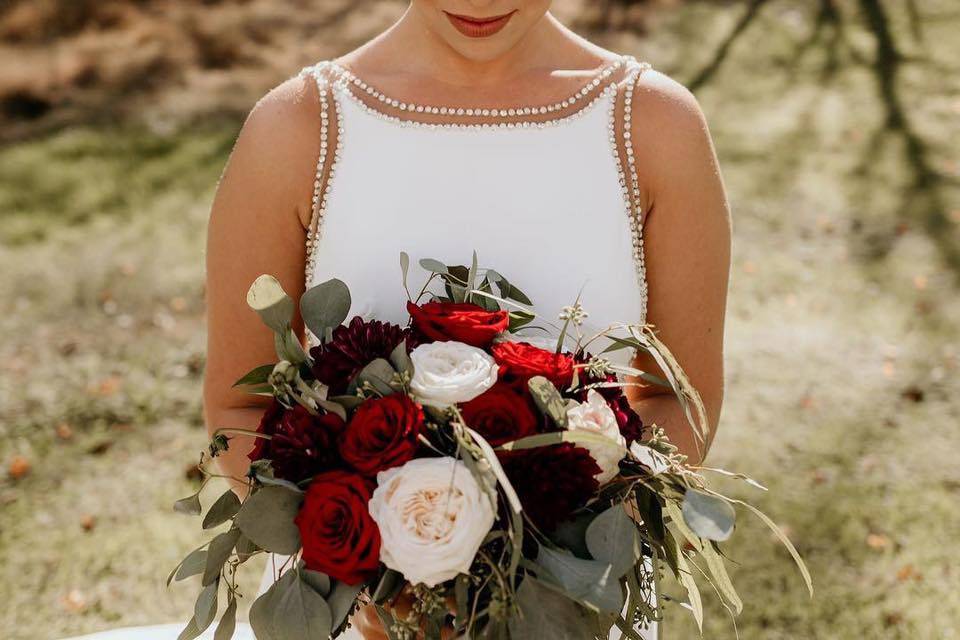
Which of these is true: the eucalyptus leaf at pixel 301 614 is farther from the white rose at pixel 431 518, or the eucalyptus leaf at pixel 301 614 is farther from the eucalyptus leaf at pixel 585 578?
the eucalyptus leaf at pixel 585 578

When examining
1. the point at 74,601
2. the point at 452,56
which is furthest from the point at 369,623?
the point at 74,601

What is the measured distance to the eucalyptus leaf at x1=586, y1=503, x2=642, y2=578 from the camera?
166 centimetres

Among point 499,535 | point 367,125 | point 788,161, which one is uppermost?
point 367,125

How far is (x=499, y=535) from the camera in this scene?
166 centimetres

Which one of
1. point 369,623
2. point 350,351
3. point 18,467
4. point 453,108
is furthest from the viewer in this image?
point 18,467

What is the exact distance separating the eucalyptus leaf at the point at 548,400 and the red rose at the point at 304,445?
1.10 ft

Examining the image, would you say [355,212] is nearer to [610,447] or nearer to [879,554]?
[610,447]

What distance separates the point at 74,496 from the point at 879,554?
393 centimetres

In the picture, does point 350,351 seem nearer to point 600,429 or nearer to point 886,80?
point 600,429

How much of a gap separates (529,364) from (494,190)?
757mm

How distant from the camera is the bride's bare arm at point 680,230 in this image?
2.37m

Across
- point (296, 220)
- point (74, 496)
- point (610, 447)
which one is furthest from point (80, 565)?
point (610, 447)

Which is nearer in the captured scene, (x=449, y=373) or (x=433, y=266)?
(x=449, y=373)

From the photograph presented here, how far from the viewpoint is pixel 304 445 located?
1.74m
